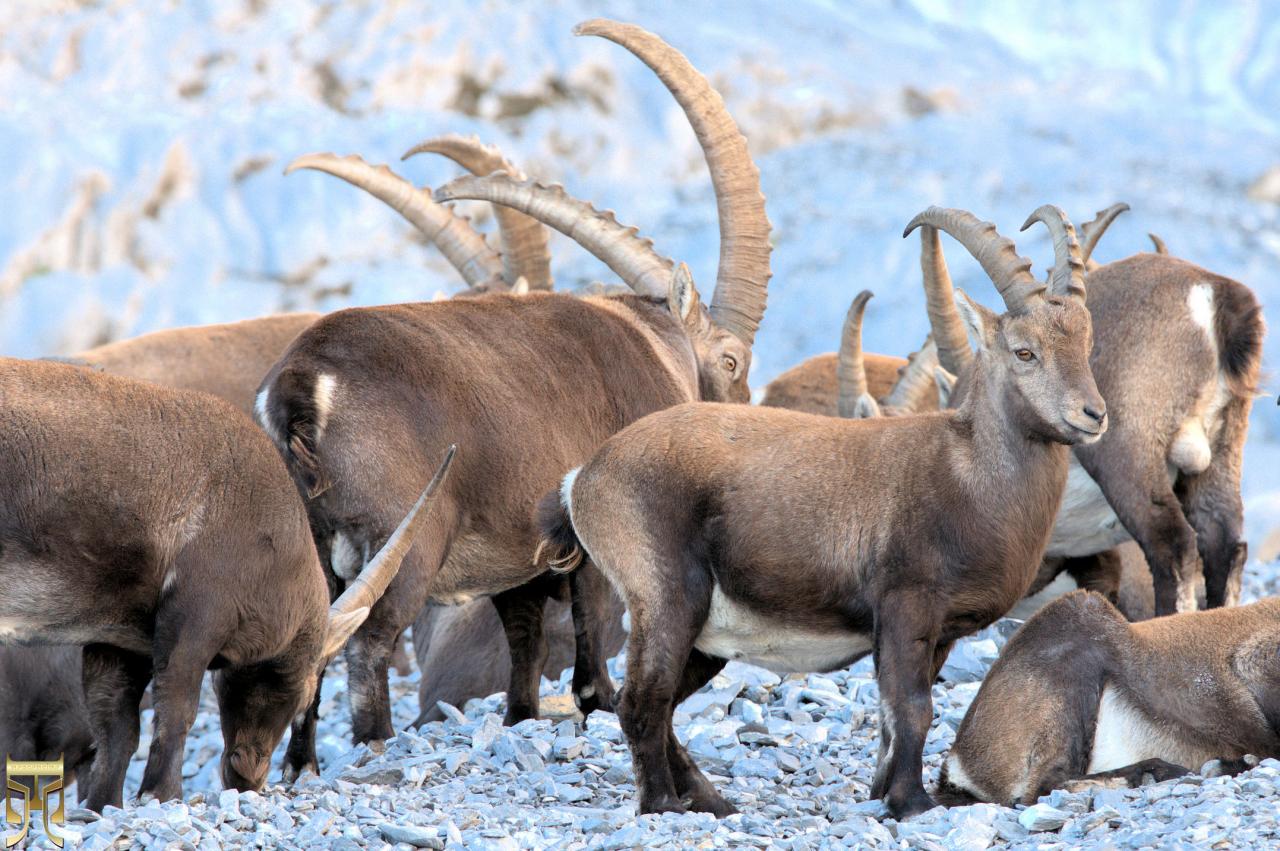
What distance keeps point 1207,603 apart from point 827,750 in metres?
2.23

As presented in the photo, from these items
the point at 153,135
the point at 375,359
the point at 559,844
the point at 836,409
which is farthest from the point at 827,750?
the point at 153,135

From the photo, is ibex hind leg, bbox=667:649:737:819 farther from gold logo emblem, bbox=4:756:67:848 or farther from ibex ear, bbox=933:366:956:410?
ibex ear, bbox=933:366:956:410

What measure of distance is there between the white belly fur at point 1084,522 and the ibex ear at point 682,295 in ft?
6.76

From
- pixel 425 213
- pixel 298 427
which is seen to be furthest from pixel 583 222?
pixel 298 427

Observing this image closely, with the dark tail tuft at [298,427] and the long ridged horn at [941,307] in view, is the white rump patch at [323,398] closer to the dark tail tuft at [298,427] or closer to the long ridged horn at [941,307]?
the dark tail tuft at [298,427]

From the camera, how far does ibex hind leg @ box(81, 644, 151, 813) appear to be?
6445mm

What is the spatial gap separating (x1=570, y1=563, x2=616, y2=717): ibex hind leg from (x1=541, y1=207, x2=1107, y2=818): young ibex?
1349 mm

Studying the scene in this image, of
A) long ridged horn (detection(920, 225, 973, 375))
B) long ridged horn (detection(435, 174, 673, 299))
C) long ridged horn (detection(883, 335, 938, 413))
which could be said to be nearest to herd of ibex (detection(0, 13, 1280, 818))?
long ridged horn (detection(435, 174, 673, 299))

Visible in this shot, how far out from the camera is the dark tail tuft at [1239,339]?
829 cm

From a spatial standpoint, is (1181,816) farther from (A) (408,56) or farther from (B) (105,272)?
(A) (408,56)

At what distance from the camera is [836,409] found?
12.6 metres

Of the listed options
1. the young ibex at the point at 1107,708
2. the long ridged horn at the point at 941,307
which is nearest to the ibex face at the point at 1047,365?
the young ibex at the point at 1107,708

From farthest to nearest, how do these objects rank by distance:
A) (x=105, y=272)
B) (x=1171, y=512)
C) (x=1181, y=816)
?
1. (x=105, y=272)
2. (x=1171, y=512)
3. (x=1181, y=816)

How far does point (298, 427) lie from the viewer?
6953mm
